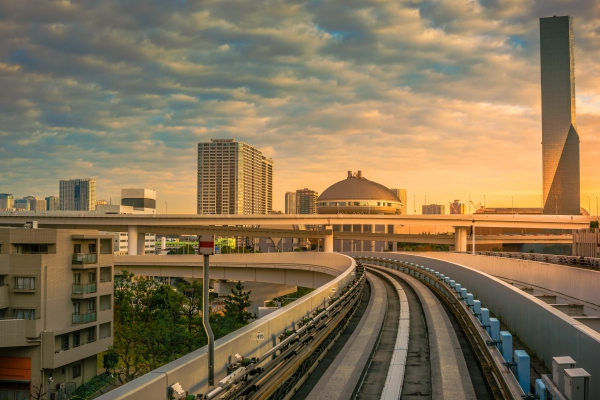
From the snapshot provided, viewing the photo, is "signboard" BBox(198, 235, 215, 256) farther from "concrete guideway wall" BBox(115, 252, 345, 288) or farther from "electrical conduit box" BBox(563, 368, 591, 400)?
"concrete guideway wall" BBox(115, 252, 345, 288)

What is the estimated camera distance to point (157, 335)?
5197 cm

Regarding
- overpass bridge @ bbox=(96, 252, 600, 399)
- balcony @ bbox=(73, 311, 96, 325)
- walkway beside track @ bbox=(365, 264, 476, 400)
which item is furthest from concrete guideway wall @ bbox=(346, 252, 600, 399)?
balcony @ bbox=(73, 311, 96, 325)

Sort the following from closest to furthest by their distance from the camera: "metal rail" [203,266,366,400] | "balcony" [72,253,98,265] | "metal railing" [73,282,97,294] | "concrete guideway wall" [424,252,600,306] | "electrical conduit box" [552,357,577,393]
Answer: "electrical conduit box" [552,357,577,393], "metal rail" [203,266,366,400], "concrete guideway wall" [424,252,600,306], "metal railing" [73,282,97,294], "balcony" [72,253,98,265]

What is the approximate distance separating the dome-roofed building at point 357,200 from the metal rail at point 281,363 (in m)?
169

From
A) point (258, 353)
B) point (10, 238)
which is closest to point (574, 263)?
point (258, 353)

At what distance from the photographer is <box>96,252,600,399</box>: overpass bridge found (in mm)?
9992

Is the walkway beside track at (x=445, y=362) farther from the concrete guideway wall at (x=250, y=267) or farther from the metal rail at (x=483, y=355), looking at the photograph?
the concrete guideway wall at (x=250, y=267)

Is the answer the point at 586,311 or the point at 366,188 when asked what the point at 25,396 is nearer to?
the point at 586,311

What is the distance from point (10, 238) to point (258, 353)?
43018 mm

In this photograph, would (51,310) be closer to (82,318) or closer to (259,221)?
(82,318)

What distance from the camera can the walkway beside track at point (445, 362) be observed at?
1258 centimetres

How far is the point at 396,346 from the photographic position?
17.3 m

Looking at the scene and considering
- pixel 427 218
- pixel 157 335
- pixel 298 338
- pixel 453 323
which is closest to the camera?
pixel 298 338

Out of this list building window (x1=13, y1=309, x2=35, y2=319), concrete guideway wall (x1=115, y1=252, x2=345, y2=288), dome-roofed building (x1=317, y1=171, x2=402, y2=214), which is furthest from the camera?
dome-roofed building (x1=317, y1=171, x2=402, y2=214)
